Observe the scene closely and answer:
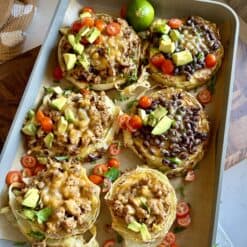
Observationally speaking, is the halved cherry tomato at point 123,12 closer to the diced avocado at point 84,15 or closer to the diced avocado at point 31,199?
the diced avocado at point 84,15

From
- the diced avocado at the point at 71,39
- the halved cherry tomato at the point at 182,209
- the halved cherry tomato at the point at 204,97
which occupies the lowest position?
the halved cherry tomato at the point at 182,209

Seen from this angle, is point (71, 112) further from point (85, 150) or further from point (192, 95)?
point (192, 95)

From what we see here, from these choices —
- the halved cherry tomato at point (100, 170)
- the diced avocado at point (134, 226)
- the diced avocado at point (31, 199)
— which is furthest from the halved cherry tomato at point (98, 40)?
the diced avocado at point (134, 226)

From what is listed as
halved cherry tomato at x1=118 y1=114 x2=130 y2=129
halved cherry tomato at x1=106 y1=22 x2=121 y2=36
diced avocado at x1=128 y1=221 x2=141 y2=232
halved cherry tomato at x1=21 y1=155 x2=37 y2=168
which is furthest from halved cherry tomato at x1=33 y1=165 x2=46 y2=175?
halved cherry tomato at x1=106 y1=22 x2=121 y2=36

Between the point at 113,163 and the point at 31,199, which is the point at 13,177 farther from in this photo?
the point at 113,163

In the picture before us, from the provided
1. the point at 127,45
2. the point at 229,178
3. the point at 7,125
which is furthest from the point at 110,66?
the point at 229,178

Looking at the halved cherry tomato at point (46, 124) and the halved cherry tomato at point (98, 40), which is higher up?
the halved cherry tomato at point (98, 40)

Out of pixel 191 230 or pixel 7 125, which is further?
pixel 7 125
